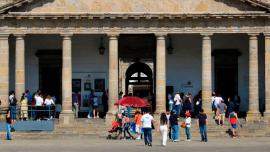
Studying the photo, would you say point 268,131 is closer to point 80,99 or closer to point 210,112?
point 210,112

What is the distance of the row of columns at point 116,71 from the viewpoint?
44.6 meters

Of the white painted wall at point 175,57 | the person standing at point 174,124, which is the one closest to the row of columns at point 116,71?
the white painted wall at point 175,57

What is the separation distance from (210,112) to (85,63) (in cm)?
818

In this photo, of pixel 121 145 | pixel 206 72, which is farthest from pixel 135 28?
pixel 121 145

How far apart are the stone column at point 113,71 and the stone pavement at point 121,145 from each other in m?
4.84

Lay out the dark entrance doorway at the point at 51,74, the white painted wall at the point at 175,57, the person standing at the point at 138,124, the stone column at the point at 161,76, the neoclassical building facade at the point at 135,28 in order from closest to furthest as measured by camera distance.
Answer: the person standing at the point at 138,124
the neoclassical building facade at the point at 135,28
the stone column at the point at 161,76
the white painted wall at the point at 175,57
the dark entrance doorway at the point at 51,74

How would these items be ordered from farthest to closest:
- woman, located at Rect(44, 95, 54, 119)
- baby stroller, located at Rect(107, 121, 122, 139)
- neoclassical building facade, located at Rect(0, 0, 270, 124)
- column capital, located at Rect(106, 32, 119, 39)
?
column capital, located at Rect(106, 32, 119, 39) < neoclassical building facade, located at Rect(0, 0, 270, 124) < woman, located at Rect(44, 95, 54, 119) < baby stroller, located at Rect(107, 121, 122, 139)

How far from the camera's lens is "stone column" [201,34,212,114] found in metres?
44.8

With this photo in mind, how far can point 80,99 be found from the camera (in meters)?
48.1

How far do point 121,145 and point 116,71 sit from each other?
986 centimetres

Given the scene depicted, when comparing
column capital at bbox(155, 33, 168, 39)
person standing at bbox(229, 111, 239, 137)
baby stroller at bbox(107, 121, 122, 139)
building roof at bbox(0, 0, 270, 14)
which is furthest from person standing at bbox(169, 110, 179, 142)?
building roof at bbox(0, 0, 270, 14)

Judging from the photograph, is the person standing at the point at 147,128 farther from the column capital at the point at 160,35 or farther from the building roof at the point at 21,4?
the building roof at the point at 21,4

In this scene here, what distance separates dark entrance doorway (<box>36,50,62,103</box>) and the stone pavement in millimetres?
8491

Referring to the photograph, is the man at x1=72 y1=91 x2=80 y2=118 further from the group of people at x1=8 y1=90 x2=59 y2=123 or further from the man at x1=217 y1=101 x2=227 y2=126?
the man at x1=217 y1=101 x2=227 y2=126
